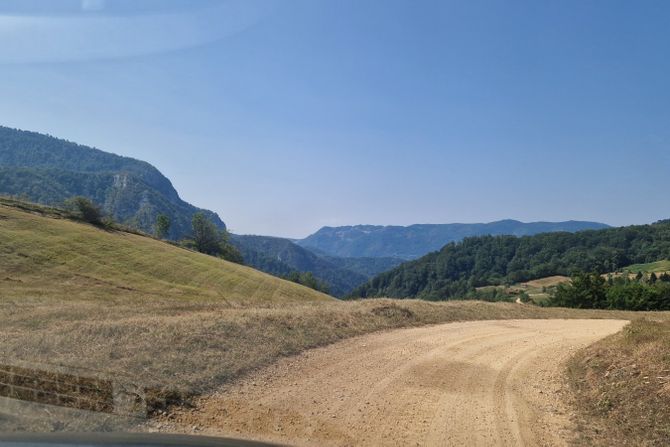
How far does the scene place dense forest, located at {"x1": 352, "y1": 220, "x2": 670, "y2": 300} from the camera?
500 ft

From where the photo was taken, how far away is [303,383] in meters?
9.87

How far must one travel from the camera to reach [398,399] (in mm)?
9094

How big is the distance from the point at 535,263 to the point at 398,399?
184 meters

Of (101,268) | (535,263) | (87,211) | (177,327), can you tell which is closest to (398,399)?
(177,327)

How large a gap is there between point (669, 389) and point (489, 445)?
12.6 feet

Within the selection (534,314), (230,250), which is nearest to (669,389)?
(534,314)

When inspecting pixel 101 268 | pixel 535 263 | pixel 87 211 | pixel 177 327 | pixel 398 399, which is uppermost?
pixel 87 211

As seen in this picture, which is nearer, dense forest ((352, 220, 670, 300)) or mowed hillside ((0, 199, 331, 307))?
mowed hillside ((0, 199, 331, 307))

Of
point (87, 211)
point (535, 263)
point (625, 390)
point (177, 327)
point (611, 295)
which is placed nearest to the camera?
point (625, 390)

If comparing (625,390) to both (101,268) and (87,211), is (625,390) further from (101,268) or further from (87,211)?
(87,211)

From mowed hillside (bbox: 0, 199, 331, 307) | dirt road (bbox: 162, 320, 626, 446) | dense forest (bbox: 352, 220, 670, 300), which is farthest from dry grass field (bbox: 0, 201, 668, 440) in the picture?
dense forest (bbox: 352, 220, 670, 300)

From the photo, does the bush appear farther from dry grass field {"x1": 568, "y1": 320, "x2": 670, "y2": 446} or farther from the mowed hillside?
dry grass field {"x1": 568, "y1": 320, "x2": 670, "y2": 446}

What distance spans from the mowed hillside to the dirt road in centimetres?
2191

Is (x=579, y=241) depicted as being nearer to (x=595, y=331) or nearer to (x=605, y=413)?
(x=595, y=331)
